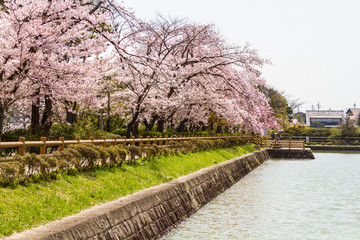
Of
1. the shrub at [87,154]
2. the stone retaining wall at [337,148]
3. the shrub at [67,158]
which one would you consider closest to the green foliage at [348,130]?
the stone retaining wall at [337,148]

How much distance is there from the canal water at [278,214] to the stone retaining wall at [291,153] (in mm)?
24457

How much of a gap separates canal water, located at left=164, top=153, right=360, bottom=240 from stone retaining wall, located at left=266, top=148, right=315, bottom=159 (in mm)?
24457

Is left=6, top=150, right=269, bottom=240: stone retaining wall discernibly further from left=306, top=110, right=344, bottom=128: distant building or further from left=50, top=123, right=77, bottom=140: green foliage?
left=306, top=110, right=344, bottom=128: distant building

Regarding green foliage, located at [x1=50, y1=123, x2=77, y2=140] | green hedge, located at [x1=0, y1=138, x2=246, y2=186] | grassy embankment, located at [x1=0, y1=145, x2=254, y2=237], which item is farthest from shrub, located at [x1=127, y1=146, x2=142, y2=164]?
green foliage, located at [x1=50, y1=123, x2=77, y2=140]

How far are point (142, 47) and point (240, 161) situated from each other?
34.4 feet

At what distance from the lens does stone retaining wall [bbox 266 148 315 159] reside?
4706 cm

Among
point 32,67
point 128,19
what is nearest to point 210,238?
point 128,19

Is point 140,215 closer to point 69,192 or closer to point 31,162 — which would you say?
point 69,192

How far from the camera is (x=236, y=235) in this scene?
10953 millimetres

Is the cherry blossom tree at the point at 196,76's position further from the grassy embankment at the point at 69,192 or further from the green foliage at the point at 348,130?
the green foliage at the point at 348,130

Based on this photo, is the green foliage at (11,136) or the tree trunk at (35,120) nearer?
the green foliage at (11,136)

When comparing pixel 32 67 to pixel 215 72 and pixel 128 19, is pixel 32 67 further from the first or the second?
pixel 215 72

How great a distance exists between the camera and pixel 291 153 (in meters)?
48.2

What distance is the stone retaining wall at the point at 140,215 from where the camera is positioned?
6.76 meters
